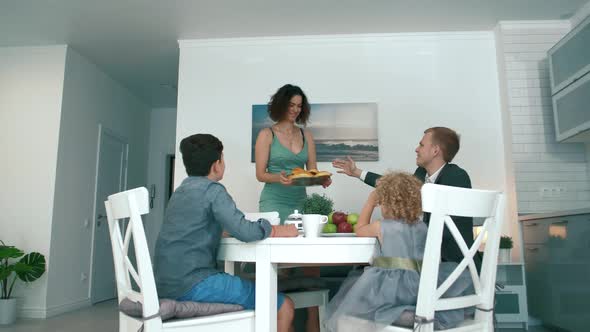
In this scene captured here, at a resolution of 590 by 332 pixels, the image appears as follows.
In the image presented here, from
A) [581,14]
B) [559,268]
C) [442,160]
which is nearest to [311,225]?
[442,160]

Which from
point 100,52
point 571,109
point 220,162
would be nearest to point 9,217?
point 100,52

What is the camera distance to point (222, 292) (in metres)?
1.58

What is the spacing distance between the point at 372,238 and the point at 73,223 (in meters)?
3.97

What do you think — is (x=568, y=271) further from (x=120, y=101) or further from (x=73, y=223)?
(x=120, y=101)

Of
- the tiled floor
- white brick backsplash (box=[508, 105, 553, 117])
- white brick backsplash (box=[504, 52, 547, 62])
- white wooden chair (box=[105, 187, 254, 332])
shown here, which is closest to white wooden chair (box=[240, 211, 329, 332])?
white wooden chair (box=[105, 187, 254, 332])

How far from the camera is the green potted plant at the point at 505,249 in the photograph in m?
3.52

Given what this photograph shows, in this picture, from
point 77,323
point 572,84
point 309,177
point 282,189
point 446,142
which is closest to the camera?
point 309,177

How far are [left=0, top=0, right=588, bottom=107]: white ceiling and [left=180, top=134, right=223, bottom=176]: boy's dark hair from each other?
237 centimetres

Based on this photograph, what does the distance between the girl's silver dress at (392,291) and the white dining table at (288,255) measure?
0.22 feet

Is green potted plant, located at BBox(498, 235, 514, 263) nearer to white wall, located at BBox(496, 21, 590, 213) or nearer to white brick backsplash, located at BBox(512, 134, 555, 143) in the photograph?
white wall, located at BBox(496, 21, 590, 213)

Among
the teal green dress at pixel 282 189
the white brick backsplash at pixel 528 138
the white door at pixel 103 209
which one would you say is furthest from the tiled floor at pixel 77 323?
the teal green dress at pixel 282 189

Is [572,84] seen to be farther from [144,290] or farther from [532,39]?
[144,290]

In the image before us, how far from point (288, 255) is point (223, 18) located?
3.02m

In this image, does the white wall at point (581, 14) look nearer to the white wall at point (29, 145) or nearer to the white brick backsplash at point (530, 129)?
the white brick backsplash at point (530, 129)
